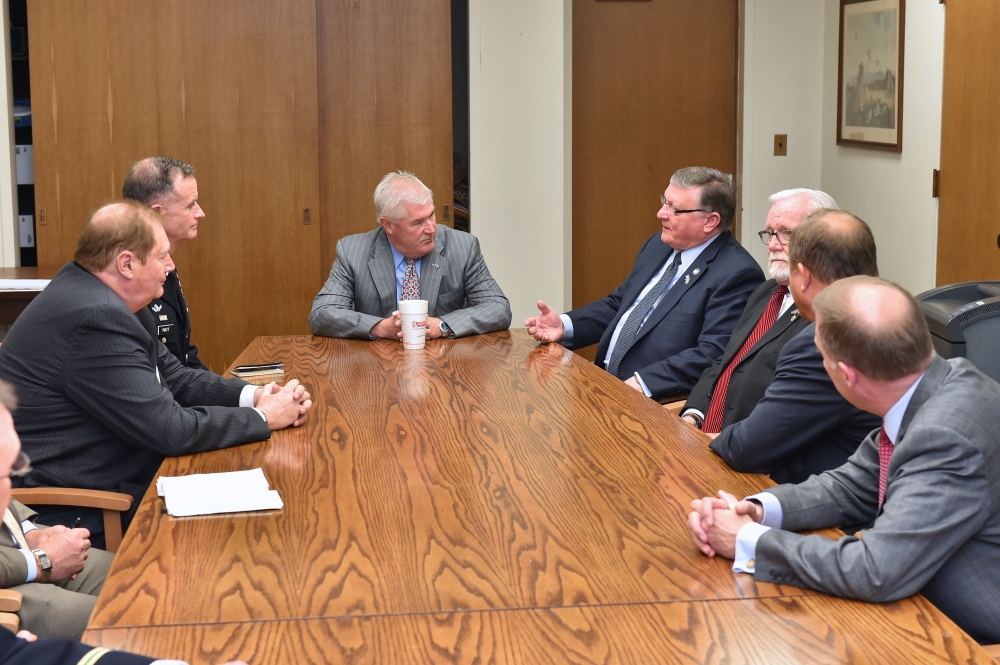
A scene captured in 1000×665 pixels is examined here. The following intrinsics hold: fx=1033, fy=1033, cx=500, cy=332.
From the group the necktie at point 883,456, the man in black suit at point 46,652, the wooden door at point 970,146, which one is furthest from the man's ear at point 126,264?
the wooden door at point 970,146

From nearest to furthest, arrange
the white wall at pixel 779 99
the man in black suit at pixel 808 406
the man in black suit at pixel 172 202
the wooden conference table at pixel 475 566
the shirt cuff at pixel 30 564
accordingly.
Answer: the wooden conference table at pixel 475 566 < the shirt cuff at pixel 30 564 < the man in black suit at pixel 808 406 < the man in black suit at pixel 172 202 < the white wall at pixel 779 99

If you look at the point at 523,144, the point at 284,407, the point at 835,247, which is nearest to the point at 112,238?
the point at 284,407

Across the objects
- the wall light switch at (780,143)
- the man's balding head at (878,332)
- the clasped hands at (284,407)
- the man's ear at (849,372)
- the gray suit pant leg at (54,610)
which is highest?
the wall light switch at (780,143)

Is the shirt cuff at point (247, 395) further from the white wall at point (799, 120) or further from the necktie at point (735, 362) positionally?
the white wall at point (799, 120)

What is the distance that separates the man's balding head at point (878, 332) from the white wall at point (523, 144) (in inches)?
163

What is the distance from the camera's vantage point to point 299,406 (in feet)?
8.52

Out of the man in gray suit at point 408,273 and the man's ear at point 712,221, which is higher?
the man's ear at point 712,221

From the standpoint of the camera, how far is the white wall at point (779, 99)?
6.14 m

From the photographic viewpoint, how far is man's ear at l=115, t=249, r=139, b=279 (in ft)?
8.13

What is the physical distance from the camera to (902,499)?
1.59 m

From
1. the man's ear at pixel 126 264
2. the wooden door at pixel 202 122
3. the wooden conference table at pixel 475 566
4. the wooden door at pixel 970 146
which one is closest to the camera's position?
the wooden conference table at pixel 475 566

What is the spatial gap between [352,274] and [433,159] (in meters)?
1.69

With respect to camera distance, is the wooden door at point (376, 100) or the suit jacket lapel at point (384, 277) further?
the wooden door at point (376, 100)

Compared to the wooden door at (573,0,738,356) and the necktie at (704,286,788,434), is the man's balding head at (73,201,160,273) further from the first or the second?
the wooden door at (573,0,738,356)
